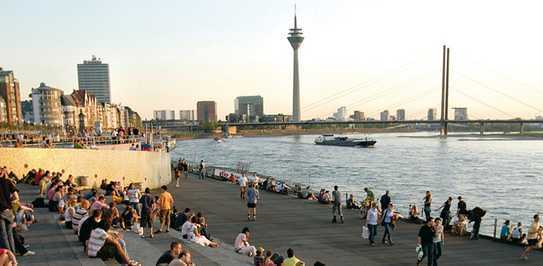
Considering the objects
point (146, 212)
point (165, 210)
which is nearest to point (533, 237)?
point (165, 210)

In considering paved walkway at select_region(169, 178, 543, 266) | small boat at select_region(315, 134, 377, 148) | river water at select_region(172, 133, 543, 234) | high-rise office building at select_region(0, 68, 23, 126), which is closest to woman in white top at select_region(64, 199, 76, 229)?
paved walkway at select_region(169, 178, 543, 266)

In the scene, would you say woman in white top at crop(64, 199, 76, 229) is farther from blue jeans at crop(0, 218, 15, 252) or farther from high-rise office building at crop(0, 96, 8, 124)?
high-rise office building at crop(0, 96, 8, 124)

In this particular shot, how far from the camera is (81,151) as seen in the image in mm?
19766

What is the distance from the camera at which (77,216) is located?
9.41 metres

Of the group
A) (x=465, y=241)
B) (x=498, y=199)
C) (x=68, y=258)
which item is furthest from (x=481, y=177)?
(x=68, y=258)

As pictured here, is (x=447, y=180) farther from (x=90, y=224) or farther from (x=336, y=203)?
(x=90, y=224)

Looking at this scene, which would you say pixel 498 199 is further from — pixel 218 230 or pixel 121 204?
pixel 121 204

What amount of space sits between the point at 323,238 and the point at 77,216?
260 inches

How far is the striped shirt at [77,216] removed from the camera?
9297 mm

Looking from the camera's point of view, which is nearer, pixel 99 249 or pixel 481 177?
pixel 99 249

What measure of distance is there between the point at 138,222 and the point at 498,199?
1032 inches

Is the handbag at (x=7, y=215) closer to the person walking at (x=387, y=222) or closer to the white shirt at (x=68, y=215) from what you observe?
the white shirt at (x=68, y=215)

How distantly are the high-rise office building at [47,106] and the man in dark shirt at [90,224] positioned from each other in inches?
4267

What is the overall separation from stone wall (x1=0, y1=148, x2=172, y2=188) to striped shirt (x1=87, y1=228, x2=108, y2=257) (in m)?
12.0
